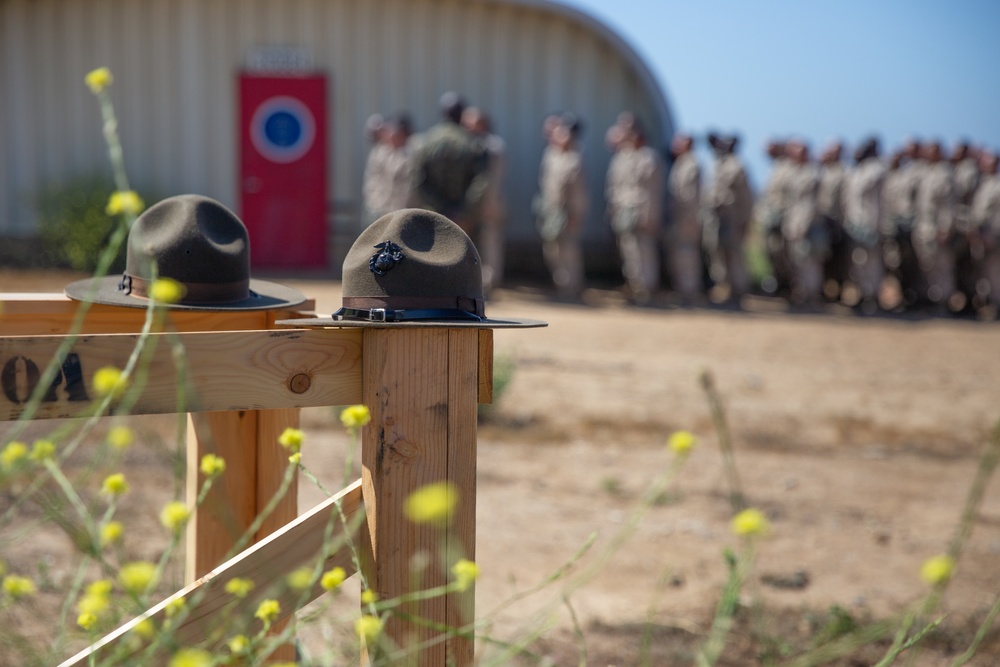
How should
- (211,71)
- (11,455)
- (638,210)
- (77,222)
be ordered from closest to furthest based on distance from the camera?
(11,455) < (638,210) < (77,222) < (211,71)

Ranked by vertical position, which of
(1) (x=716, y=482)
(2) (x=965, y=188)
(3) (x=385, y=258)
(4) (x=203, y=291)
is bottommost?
(1) (x=716, y=482)

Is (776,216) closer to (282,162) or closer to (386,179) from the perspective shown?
(386,179)

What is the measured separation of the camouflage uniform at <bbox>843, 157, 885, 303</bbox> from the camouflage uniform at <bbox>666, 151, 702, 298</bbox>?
2.03 metres

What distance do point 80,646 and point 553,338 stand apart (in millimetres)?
7660

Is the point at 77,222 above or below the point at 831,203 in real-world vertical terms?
below

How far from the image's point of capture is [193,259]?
2.64 metres

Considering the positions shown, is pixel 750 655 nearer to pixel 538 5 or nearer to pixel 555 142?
pixel 555 142

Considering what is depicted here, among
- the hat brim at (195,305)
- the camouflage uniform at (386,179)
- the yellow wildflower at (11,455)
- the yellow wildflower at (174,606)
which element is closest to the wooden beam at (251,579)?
the yellow wildflower at (174,606)

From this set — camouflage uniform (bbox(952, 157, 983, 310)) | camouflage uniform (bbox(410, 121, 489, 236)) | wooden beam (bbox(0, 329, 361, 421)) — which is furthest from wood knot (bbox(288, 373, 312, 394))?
camouflage uniform (bbox(952, 157, 983, 310))

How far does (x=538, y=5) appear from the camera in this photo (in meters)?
15.7

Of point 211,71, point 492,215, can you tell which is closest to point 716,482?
point 492,215

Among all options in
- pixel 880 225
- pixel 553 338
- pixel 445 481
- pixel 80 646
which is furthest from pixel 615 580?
pixel 880 225

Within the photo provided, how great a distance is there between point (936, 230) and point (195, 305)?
1369cm

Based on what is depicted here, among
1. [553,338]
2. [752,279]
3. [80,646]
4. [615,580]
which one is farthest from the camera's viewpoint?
[752,279]
